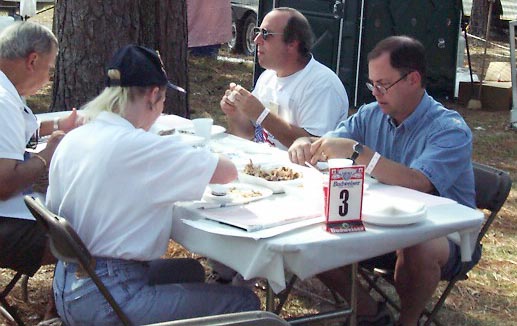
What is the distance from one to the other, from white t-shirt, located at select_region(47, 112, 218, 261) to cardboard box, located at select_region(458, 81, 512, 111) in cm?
812

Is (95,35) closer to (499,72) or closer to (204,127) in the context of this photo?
(204,127)

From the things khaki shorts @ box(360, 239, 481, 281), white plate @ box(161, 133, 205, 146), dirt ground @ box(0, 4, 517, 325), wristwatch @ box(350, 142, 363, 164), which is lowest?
dirt ground @ box(0, 4, 517, 325)

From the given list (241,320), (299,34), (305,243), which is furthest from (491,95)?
(241,320)

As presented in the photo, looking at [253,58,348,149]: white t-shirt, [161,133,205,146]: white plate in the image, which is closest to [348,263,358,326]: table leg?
[161,133,205,146]: white plate

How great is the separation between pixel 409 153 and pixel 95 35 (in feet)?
7.54

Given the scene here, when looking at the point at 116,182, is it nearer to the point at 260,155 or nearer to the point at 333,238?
the point at 333,238

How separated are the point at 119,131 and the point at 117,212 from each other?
255 millimetres

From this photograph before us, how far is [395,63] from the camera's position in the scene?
3.45 metres

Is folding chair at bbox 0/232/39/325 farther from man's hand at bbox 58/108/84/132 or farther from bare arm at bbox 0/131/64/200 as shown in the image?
man's hand at bbox 58/108/84/132

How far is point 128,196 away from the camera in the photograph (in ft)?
8.57

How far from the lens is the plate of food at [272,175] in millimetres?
3039

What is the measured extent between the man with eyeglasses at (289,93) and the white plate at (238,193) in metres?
1.16

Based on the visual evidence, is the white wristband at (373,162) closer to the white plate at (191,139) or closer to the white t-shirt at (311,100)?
the white plate at (191,139)

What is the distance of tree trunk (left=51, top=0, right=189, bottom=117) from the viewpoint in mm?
4980
